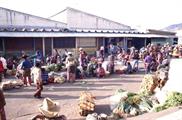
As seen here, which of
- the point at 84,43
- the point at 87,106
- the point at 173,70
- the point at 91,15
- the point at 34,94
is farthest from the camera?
the point at 91,15

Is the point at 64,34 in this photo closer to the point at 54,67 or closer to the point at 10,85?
the point at 54,67

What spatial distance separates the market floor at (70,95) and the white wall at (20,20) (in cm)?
1555

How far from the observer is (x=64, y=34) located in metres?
24.6

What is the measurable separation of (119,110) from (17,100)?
13.9 feet

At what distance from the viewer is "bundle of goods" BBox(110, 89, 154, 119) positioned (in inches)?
391

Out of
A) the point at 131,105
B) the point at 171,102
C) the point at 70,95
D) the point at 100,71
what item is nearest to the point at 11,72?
the point at 100,71

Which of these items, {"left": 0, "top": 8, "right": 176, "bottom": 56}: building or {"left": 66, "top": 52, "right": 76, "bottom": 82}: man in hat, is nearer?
{"left": 66, "top": 52, "right": 76, "bottom": 82}: man in hat

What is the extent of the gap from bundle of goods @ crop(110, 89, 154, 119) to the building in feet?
44.9

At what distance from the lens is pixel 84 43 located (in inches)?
1027

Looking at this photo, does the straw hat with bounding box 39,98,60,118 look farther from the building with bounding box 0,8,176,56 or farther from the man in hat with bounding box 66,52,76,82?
the building with bounding box 0,8,176,56

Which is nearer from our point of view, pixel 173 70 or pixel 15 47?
pixel 173 70

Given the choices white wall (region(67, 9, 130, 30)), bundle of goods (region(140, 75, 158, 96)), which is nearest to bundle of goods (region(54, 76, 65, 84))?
bundle of goods (region(140, 75, 158, 96))

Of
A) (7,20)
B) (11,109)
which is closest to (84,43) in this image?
(7,20)

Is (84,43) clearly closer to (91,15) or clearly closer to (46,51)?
(46,51)
